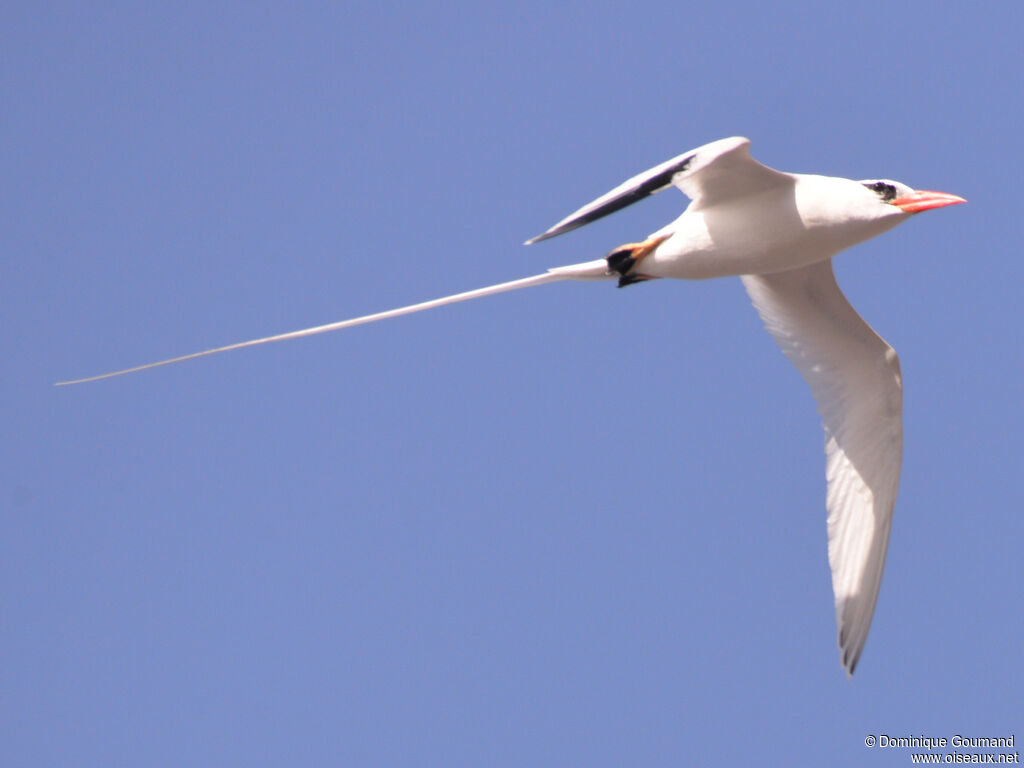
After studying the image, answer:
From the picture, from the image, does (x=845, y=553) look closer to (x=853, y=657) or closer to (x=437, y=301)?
(x=853, y=657)

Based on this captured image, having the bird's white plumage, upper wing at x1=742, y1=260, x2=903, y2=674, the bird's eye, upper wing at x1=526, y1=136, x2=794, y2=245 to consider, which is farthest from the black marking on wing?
upper wing at x1=742, y1=260, x2=903, y2=674

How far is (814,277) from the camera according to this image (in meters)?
9.90

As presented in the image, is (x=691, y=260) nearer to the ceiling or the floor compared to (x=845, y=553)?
nearer to the ceiling

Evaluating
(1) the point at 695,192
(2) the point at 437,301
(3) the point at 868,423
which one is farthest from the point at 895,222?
(2) the point at 437,301

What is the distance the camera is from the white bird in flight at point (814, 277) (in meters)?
8.37

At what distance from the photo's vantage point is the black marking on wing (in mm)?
7320

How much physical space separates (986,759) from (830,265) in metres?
3.52

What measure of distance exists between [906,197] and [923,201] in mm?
124

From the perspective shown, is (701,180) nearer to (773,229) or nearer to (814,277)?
(773,229)

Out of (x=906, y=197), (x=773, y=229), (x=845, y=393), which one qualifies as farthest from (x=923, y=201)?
(x=845, y=393)

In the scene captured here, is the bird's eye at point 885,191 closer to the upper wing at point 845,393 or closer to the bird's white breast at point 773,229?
the bird's white breast at point 773,229

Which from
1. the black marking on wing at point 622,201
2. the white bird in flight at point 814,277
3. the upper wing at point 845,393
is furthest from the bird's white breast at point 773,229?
the black marking on wing at point 622,201

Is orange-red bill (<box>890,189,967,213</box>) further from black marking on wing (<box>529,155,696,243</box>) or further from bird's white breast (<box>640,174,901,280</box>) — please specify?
black marking on wing (<box>529,155,696,243</box>)

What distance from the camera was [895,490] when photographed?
996cm
